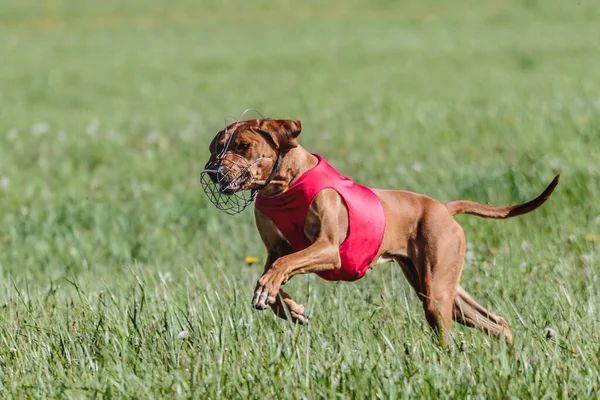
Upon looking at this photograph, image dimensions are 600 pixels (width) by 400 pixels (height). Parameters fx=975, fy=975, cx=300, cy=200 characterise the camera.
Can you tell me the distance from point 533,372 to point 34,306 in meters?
2.42

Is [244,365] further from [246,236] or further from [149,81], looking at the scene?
[149,81]

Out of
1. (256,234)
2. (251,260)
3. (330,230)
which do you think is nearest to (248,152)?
(330,230)

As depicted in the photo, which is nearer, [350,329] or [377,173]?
[350,329]

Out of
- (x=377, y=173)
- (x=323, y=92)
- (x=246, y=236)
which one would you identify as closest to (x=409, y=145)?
(x=377, y=173)

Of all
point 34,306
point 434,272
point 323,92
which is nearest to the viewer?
point 434,272

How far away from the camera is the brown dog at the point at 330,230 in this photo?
3.82 m

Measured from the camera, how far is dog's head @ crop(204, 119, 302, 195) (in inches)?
146

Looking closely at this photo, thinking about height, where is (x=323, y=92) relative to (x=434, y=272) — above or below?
below

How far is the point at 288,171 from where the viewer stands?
4.08m

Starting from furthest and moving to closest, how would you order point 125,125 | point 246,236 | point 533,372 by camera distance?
1. point 125,125
2. point 246,236
3. point 533,372

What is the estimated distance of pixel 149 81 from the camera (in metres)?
18.9

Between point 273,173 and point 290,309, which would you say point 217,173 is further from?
point 290,309

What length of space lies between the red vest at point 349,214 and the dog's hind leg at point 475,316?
63 cm

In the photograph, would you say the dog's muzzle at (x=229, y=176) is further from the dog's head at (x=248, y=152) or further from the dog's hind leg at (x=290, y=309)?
the dog's hind leg at (x=290, y=309)
